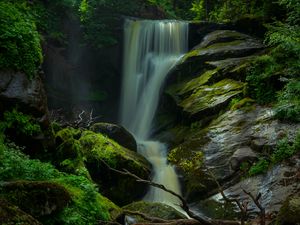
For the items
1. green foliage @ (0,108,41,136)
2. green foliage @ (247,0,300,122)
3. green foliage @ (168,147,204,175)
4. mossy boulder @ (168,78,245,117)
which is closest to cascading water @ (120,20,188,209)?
mossy boulder @ (168,78,245,117)

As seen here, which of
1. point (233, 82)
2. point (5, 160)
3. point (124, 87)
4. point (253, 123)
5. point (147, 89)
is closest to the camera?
point (5, 160)

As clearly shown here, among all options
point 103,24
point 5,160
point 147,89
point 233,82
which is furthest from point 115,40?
point 5,160

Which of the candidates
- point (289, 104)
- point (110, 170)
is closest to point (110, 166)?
point (110, 170)

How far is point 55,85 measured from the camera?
69.1 feet

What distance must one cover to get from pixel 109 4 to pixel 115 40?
7.87ft

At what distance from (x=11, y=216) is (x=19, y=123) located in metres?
3.91

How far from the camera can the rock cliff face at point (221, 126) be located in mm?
10355

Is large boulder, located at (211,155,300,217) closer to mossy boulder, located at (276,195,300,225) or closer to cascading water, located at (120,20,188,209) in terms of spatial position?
mossy boulder, located at (276,195,300,225)

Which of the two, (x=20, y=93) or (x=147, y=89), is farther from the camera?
(x=147, y=89)

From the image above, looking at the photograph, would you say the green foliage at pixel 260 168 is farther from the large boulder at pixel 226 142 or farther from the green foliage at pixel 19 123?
the green foliage at pixel 19 123

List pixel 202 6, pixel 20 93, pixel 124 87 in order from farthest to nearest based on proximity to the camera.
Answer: pixel 202 6
pixel 124 87
pixel 20 93

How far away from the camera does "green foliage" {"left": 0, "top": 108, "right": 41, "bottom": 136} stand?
8.02 metres

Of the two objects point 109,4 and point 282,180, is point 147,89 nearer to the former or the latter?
point 109,4

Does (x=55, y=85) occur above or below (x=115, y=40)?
below
